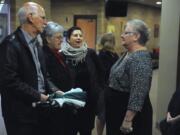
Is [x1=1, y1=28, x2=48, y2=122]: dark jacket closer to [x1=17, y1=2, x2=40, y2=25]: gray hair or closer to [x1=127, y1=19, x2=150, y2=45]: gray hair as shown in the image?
[x1=17, y1=2, x2=40, y2=25]: gray hair

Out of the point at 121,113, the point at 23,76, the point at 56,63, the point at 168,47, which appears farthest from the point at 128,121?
the point at 168,47

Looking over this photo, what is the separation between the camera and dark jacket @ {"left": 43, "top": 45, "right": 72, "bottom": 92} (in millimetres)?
3312

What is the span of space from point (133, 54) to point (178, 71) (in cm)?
246

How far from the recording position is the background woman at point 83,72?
3.61 meters

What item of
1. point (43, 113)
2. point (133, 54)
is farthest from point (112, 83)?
point (43, 113)

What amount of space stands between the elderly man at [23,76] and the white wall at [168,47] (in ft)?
9.00

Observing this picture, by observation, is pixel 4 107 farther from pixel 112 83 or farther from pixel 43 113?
pixel 112 83

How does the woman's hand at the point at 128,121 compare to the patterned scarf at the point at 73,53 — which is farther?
the patterned scarf at the point at 73,53

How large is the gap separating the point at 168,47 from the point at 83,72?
190 centimetres

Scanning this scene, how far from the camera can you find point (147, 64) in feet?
9.12

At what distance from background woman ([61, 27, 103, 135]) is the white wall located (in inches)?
65.5

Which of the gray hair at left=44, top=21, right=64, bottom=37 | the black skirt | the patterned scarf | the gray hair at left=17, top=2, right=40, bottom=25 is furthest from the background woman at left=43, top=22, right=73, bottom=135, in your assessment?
the gray hair at left=17, top=2, right=40, bottom=25

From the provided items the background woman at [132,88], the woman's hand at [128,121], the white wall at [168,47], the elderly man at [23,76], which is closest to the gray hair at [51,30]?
the elderly man at [23,76]

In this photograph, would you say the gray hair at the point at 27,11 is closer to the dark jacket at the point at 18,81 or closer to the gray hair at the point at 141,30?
the dark jacket at the point at 18,81
